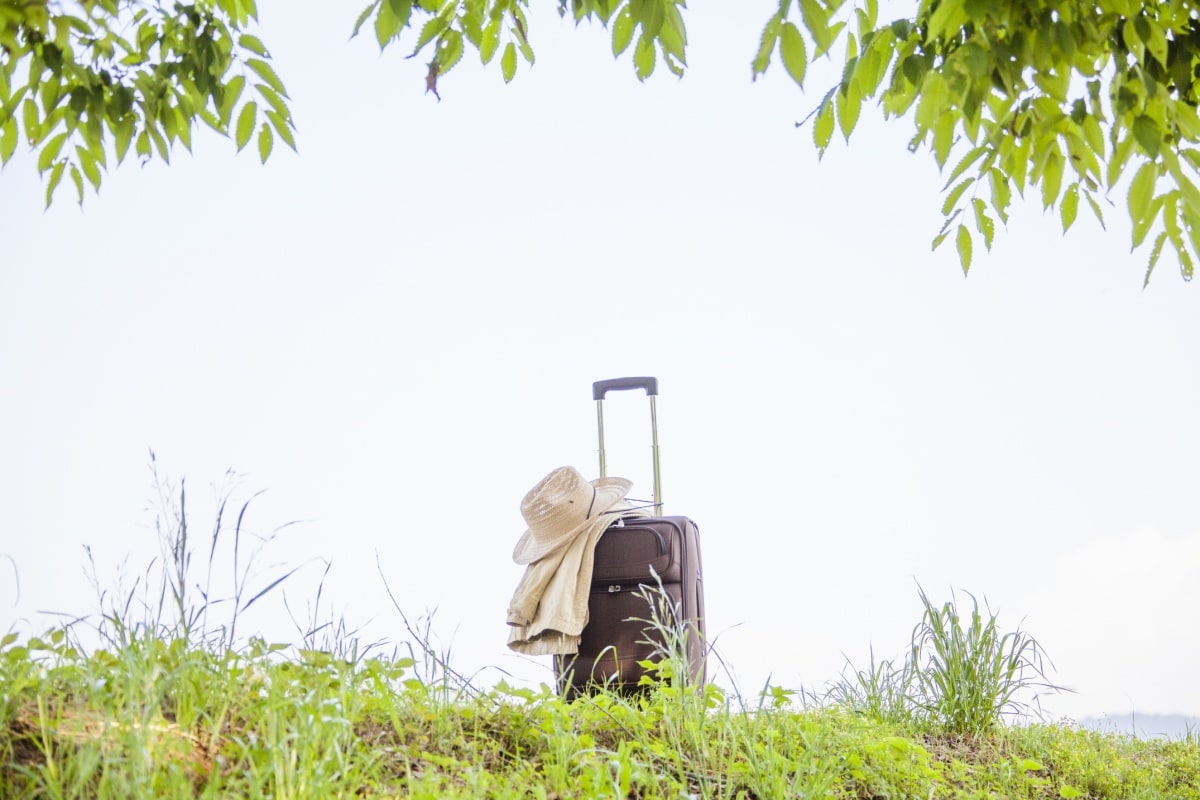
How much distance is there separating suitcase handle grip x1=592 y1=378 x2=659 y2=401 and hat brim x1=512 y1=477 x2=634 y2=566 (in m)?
0.42

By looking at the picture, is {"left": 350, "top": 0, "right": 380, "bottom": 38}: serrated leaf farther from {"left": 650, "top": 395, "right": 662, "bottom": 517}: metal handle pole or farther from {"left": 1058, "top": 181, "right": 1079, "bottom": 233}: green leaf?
{"left": 650, "top": 395, "right": 662, "bottom": 517}: metal handle pole

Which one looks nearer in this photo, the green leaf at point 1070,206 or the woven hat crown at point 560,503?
the green leaf at point 1070,206

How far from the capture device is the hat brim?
4277 millimetres

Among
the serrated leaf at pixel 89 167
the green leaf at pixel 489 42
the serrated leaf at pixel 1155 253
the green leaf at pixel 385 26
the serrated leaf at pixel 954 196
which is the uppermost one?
the green leaf at pixel 489 42

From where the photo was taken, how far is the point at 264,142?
2.30 metres

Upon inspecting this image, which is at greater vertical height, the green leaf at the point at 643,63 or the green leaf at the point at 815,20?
the green leaf at the point at 643,63

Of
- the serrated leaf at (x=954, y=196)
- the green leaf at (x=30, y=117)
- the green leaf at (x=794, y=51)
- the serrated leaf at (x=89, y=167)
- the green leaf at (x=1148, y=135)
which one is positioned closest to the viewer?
the green leaf at (x=1148, y=135)

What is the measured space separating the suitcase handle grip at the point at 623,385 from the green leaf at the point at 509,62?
2464 millimetres

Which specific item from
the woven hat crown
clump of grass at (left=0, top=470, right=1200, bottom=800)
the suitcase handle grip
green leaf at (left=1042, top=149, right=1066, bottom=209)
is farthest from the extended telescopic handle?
green leaf at (left=1042, top=149, right=1066, bottom=209)

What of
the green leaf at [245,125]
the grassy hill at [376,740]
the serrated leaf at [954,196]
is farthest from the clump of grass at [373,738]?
the serrated leaf at [954,196]

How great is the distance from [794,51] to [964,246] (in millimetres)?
643

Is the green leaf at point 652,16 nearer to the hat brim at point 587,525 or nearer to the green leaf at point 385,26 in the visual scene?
the green leaf at point 385,26

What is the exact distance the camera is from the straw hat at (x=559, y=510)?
426 centimetres

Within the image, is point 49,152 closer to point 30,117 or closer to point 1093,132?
point 30,117
